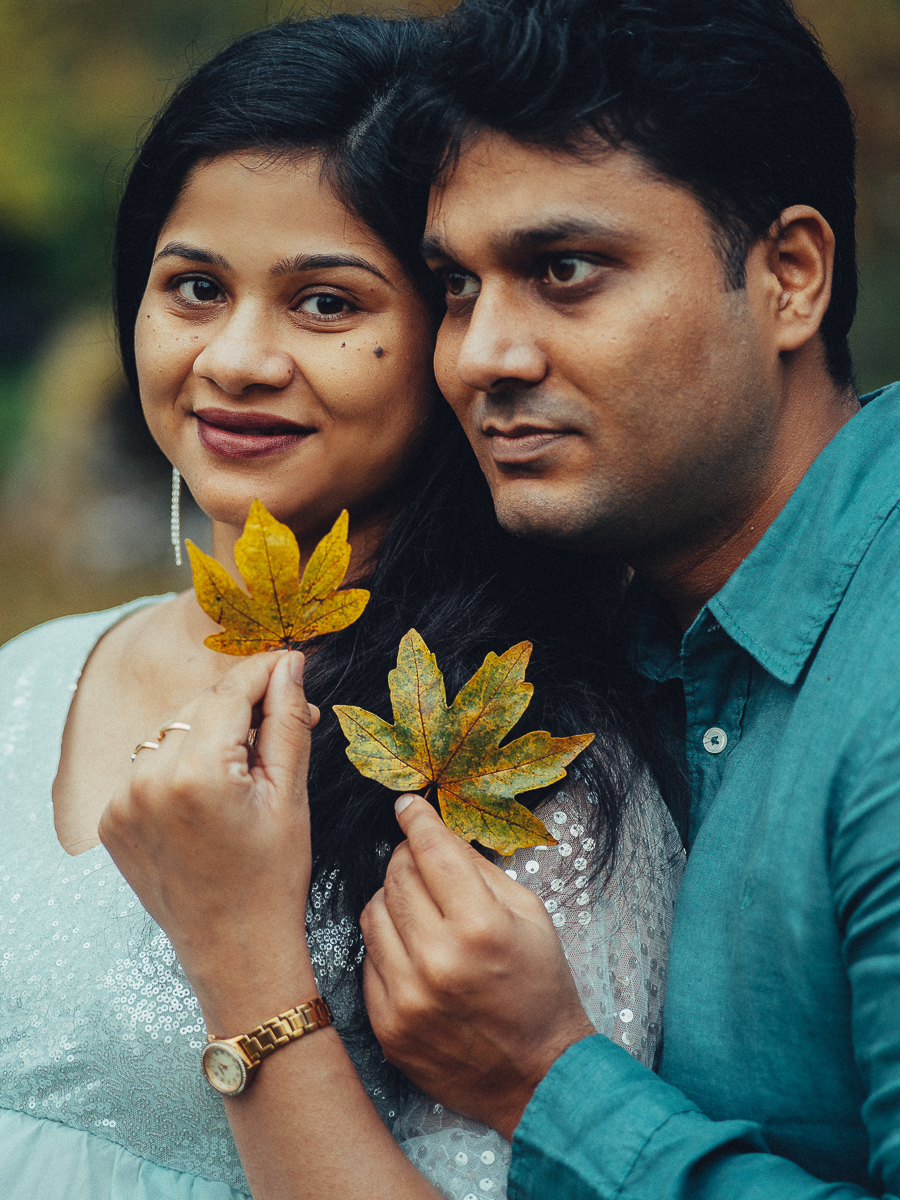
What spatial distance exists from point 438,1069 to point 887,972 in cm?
60

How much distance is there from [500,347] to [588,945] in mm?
899

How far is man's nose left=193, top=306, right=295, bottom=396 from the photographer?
1.85 meters

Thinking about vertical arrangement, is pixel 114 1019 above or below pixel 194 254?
below

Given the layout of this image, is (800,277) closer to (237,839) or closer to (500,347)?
(500,347)

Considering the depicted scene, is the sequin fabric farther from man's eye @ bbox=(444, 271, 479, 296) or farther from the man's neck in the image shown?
man's eye @ bbox=(444, 271, 479, 296)

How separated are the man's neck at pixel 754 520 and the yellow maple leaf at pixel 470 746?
50 cm

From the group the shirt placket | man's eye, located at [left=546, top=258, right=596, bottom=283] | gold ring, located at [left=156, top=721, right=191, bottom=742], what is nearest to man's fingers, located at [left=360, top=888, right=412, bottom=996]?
gold ring, located at [left=156, top=721, right=191, bottom=742]

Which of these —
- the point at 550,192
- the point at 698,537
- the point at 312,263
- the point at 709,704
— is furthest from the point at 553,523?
the point at 312,263

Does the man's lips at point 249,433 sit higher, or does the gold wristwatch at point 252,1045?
the man's lips at point 249,433

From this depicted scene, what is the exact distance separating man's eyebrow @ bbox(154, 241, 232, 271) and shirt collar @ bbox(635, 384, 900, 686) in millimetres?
1009

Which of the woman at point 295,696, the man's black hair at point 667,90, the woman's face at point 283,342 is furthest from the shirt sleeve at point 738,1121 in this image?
the woman's face at point 283,342

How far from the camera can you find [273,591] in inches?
57.1

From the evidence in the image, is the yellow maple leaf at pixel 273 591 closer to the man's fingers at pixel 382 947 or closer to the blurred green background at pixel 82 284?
the man's fingers at pixel 382 947

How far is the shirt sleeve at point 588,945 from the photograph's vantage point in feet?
4.93
